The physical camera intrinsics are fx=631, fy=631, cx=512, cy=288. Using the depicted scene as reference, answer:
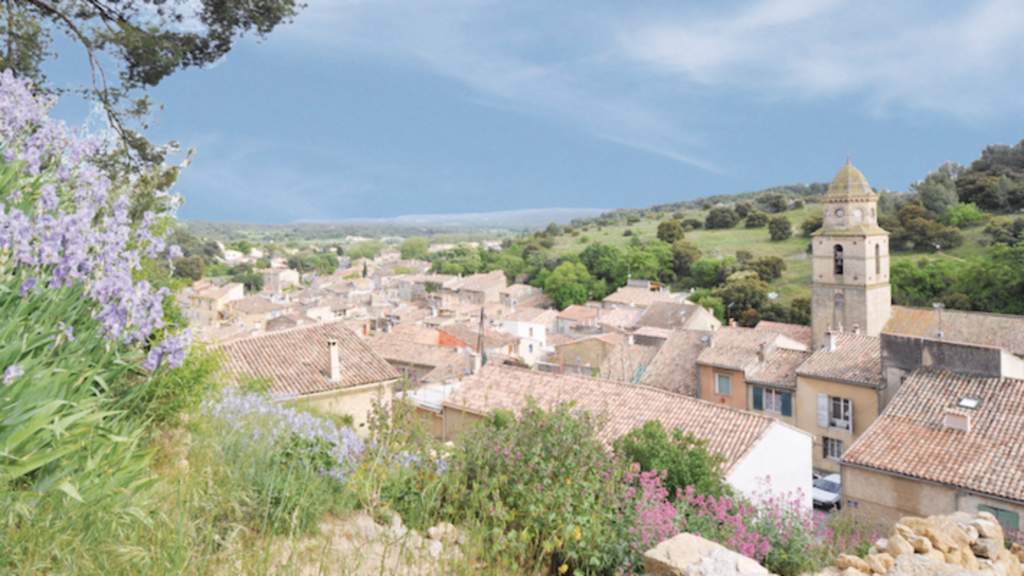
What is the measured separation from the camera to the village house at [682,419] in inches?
505

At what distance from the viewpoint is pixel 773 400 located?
2370 cm

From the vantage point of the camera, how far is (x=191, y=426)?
4.39 metres

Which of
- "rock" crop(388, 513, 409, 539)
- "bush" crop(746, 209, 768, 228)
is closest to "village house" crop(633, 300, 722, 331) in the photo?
"rock" crop(388, 513, 409, 539)

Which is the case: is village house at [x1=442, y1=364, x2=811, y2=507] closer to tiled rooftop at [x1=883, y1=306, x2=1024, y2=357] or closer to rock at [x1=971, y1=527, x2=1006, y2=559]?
rock at [x1=971, y1=527, x2=1006, y2=559]

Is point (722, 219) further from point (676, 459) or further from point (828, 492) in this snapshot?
point (676, 459)

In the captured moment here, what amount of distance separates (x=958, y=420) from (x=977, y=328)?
57.6 ft

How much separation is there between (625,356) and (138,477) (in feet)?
91.4

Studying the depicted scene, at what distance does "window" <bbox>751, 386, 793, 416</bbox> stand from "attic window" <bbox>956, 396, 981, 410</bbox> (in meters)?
7.15

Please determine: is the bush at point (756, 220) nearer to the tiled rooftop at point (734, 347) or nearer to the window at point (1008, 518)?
the tiled rooftop at point (734, 347)

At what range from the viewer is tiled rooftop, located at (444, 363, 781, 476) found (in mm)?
13250

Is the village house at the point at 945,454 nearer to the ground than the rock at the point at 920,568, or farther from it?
nearer to the ground

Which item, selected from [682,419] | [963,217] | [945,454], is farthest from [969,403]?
[963,217]

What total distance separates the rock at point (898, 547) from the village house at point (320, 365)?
1014 cm

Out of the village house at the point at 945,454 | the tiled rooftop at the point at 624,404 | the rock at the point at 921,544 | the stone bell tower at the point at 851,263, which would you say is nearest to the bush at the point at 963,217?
the stone bell tower at the point at 851,263
